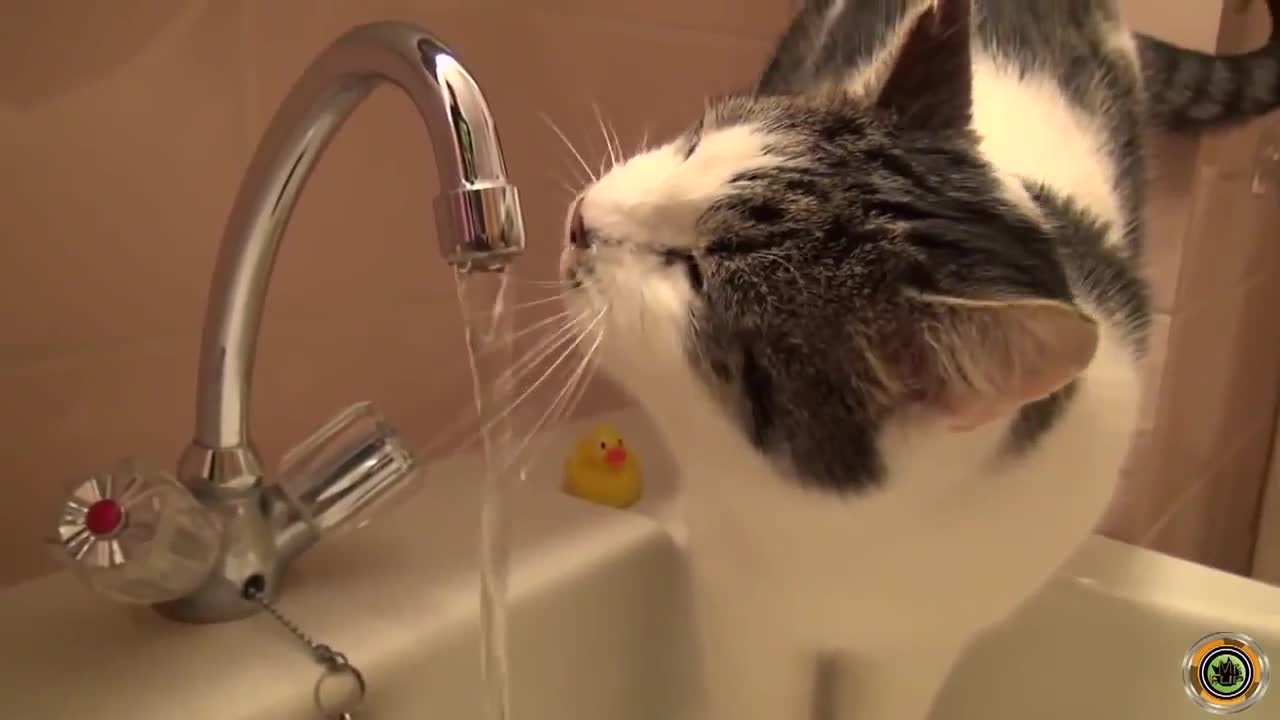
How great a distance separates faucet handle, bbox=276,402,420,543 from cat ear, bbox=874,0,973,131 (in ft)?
1.11

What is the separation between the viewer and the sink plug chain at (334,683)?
0.58 meters

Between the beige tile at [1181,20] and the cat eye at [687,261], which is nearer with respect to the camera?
the cat eye at [687,261]

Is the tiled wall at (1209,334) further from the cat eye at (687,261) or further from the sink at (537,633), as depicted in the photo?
the cat eye at (687,261)

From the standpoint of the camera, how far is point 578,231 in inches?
24.0

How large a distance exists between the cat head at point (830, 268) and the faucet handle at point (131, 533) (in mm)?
231

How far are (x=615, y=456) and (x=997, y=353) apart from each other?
394 millimetres

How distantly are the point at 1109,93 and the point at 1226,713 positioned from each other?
0.43m

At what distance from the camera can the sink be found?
57 centimetres

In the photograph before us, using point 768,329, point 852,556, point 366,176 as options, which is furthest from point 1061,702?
point 366,176

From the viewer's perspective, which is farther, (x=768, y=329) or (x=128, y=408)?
(x=128, y=408)

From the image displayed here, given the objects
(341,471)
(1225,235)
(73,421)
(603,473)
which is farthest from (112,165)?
(1225,235)

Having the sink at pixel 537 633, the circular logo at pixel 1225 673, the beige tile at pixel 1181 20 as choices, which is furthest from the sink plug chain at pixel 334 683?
the beige tile at pixel 1181 20

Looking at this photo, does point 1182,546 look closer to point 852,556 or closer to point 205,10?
point 852,556

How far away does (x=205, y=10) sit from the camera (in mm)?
743
